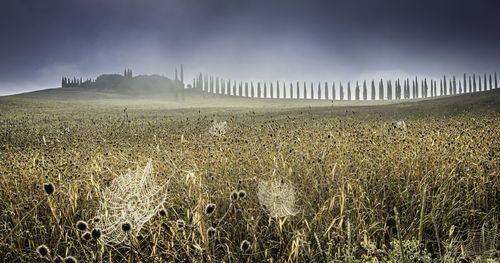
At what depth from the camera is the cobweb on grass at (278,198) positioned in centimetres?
233

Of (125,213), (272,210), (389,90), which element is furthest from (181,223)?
(389,90)

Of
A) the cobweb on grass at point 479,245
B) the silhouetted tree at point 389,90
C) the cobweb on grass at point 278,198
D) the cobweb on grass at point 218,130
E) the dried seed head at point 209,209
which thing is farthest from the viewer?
the silhouetted tree at point 389,90

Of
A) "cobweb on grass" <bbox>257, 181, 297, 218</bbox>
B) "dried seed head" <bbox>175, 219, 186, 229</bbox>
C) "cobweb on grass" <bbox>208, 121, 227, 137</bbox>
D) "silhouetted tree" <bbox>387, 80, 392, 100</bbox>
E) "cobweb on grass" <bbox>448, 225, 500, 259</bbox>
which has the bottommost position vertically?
"cobweb on grass" <bbox>448, 225, 500, 259</bbox>

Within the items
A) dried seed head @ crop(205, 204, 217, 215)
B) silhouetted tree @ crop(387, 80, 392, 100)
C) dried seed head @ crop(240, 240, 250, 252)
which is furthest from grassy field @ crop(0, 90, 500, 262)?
silhouetted tree @ crop(387, 80, 392, 100)

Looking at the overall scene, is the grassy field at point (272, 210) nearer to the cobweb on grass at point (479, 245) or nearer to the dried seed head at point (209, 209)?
the cobweb on grass at point (479, 245)

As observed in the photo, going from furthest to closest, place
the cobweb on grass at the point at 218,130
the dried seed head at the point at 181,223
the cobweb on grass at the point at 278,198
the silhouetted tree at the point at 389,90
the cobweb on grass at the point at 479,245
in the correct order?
the silhouetted tree at the point at 389,90
the cobweb on grass at the point at 218,130
the cobweb on grass at the point at 278,198
the cobweb on grass at the point at 479,245
the dried seed head at the point at 181,223

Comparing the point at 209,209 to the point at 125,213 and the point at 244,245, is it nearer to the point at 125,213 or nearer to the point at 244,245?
the point at 244,245

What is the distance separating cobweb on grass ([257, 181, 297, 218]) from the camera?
91.9 inches

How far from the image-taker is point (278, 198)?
8.01 feet

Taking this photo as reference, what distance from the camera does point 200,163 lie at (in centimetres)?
371

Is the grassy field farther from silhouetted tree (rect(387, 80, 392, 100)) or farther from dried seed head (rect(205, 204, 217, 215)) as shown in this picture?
silhouetted tree (rect(387, 80, 392, 100))

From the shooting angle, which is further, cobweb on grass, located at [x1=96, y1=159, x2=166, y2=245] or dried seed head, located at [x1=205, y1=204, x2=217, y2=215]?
cobweb on grass, located at [x1=96, y1=159, x2=166, y2=245]

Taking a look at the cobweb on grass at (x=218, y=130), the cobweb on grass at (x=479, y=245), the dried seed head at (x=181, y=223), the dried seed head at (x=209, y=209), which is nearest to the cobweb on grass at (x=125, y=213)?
the dried seed head at (x=181, y=223)

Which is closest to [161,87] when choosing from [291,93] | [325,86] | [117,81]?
[117,81]
